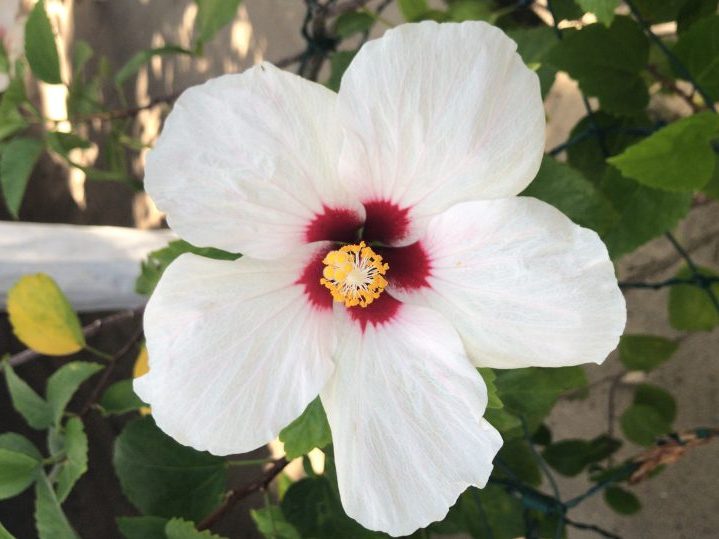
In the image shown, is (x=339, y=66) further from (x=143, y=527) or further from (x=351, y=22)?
(x=143, y=527)

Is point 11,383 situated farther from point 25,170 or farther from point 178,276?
point 178,276

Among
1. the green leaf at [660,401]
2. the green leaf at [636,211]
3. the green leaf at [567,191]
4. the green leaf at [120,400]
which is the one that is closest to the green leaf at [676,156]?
the green leaf at [567,191]

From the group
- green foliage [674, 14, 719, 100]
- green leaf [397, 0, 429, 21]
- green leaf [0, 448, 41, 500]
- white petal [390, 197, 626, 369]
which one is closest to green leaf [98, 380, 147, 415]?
green leaf [0, 448, 41, 500]

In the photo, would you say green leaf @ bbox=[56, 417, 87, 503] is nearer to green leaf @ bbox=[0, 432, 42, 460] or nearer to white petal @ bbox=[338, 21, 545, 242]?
green leaf @ bbox=[0, 432, 42, 460]

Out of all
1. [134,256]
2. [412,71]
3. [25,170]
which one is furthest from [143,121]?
[412,71]

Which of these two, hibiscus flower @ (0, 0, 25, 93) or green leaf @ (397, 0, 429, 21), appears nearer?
green leaf @ (397, 0, 429, 21)

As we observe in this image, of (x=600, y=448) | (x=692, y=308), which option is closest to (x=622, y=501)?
(x=600, y=448)
